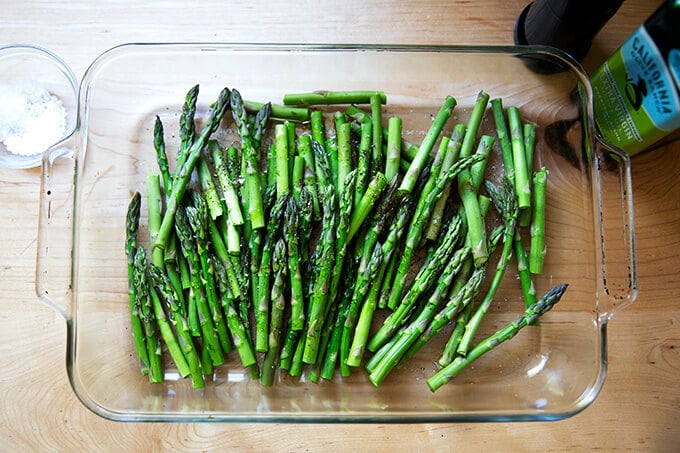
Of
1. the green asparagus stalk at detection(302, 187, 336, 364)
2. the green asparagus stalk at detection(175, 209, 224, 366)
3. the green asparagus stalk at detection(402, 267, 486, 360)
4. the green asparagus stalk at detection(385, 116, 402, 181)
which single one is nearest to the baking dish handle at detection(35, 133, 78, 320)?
the green asparagus stalk at detection(175, 209, 224, 366)

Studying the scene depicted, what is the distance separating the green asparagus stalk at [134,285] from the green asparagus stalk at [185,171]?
0.07 meters

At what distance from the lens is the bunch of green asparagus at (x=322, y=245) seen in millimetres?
1708

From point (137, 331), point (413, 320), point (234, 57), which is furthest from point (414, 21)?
point (137, 331)

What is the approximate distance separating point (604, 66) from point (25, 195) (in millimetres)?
1788

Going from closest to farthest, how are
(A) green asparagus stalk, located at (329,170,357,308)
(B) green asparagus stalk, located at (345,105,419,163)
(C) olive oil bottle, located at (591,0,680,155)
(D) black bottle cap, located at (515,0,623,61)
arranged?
(C) olive oil bottle, located at (591,0,680,155), (D) black bottle cap, located at (515,0,623,61), (A) green asparagus stalk, located at (329,170,357,308), (B) green asparagus stalk, located at (345,105,419,163)

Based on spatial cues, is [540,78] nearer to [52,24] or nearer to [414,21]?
[414,21]

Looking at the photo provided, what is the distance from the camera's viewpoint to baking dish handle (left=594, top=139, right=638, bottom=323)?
1746 mm

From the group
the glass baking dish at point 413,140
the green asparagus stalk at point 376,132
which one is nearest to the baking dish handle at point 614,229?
the glass baking dish at point 413,140

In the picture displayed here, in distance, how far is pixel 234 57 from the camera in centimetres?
180

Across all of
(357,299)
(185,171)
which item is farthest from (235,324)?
(185,171)

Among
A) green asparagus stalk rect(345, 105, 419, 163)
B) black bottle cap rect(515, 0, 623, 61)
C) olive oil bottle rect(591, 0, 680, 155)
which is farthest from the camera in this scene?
green asparagus stalk rect(345, 105, 419, 163)

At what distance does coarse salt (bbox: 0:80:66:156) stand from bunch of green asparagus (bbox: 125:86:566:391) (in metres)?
0.37

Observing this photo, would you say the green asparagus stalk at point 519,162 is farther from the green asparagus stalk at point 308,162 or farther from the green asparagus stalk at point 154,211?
the green asparagus stalk at point 154,211

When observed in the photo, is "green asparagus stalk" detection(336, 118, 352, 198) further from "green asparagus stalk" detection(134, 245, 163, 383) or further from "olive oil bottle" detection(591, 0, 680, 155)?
"olive oil bottle" detection(591, 0, 680, 155)
